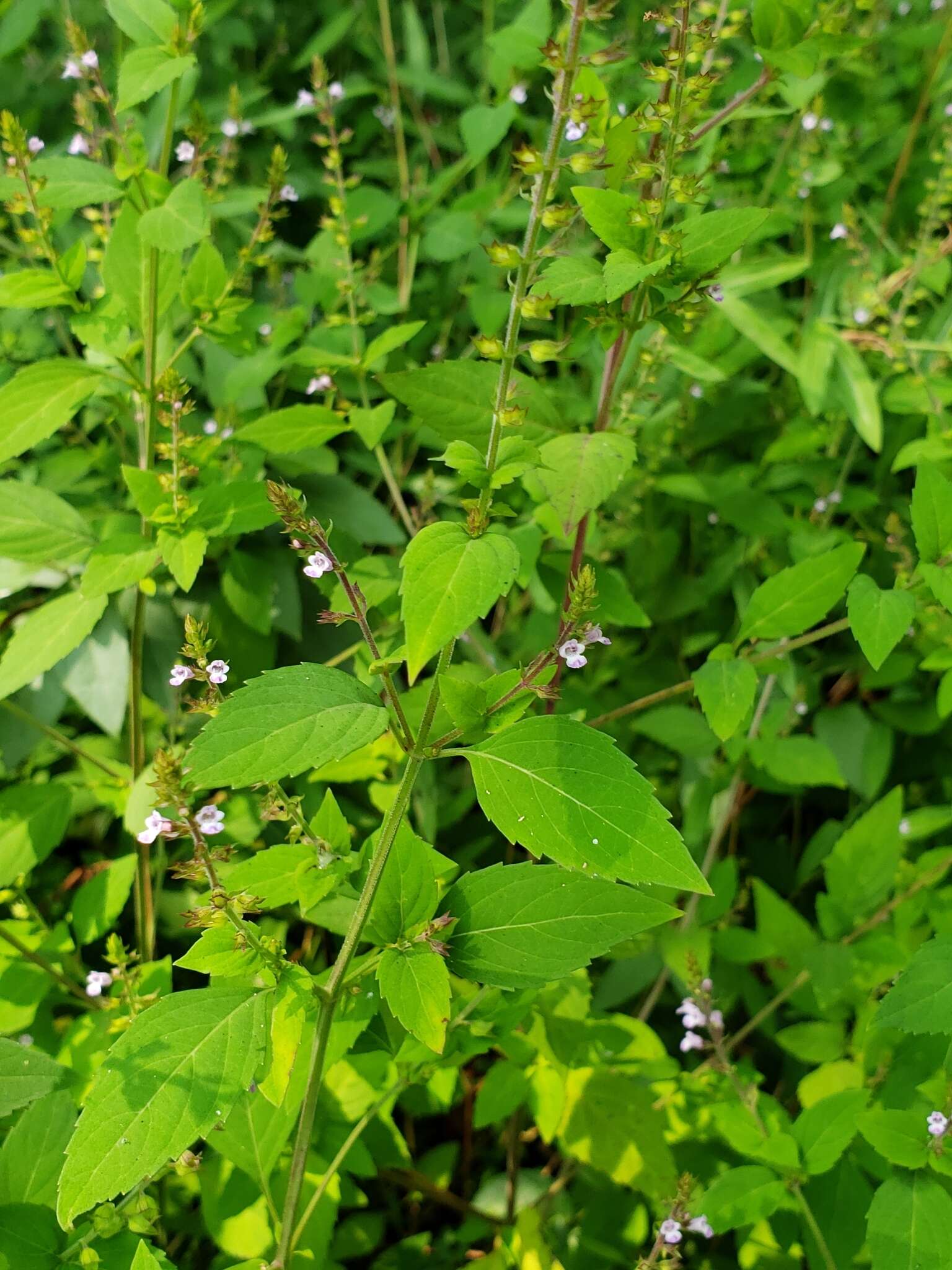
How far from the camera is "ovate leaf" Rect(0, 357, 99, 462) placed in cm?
179

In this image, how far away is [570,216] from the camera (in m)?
1.24

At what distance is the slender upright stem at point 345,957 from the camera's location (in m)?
1.29

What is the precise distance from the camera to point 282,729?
123cm

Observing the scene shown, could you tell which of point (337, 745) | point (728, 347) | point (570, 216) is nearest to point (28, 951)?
point (337, 745)

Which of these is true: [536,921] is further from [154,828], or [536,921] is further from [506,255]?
[506,255]

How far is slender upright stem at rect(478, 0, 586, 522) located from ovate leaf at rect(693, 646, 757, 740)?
2.12 ft

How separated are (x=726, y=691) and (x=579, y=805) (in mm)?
612

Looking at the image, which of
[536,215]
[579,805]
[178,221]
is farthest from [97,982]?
[536,215]

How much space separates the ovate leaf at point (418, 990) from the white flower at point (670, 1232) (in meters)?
0.62

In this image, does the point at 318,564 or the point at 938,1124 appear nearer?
the point at 318,564

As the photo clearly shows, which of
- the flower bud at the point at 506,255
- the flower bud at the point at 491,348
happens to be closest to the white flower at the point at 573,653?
the flower bud at the point at 491,348

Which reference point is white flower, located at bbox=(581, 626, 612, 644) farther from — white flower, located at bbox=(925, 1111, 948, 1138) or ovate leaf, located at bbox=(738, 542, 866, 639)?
white flower, located at bbox=(925, 1111, 948, 1138)

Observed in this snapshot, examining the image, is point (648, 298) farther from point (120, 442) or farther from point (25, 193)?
point (120, 442)

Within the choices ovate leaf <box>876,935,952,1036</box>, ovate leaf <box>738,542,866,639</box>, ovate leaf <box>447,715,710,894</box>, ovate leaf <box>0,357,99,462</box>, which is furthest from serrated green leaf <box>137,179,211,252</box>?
ovate leaf <box>876,935,952,1036</box>
